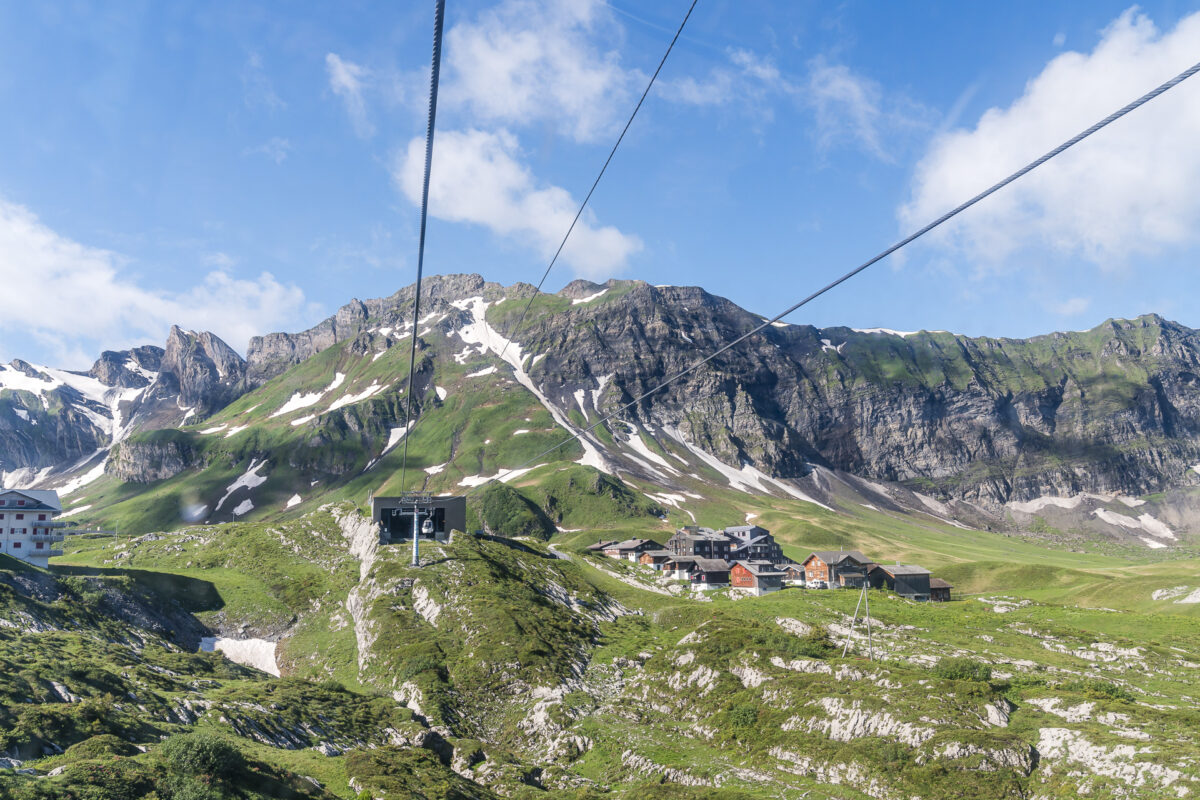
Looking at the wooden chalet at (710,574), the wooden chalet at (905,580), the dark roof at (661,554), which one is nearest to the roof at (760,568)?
the wooden chalet at (710,574)

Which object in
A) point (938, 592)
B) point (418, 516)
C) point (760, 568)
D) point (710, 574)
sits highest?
point (418, 516)

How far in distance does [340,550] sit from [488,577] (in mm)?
32791

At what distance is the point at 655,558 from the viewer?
154125mm

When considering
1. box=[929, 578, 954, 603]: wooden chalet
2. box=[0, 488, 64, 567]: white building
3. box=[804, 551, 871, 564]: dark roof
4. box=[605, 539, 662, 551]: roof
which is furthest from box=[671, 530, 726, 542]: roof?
box=[0, 488, 64, 567]: white building

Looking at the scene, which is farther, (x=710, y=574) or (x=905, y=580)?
(x=710, y=574)

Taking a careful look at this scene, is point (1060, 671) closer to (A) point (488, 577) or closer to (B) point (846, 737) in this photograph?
(B) point (846, 737)

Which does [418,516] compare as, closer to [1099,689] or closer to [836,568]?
[1099,689]

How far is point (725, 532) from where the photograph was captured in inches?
7111

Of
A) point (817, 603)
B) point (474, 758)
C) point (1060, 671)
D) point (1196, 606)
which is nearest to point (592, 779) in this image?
point (474, 758)

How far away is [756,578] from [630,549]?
1701 inches

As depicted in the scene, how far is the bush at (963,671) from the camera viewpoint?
57.1 m

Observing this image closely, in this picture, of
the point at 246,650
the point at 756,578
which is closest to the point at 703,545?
the point at 756,578

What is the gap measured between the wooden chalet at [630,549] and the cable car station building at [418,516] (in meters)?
67.2

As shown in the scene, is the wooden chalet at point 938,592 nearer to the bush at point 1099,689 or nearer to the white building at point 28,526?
the bush at point 1099,689
